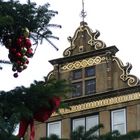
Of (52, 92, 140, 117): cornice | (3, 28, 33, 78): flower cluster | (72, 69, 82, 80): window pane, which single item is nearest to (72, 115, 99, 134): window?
(52, 92, 140, 117): cornice

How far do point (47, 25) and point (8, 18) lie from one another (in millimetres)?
1011

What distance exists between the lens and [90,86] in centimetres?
2884

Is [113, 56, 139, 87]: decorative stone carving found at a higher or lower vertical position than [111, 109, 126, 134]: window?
higher

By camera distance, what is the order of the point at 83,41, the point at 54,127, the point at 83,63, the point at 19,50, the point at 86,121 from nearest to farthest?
the point at 19,50 → the point at 86,121 → the point at 54,127 → the point at 83,63 → the point at 83,41

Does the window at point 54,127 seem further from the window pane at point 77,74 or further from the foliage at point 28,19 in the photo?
the foliage at point 28,19

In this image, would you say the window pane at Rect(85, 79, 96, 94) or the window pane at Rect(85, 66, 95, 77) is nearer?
the window pane at Rect(85, 79, 96, 94)

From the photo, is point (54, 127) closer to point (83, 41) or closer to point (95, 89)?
point (95, 89)

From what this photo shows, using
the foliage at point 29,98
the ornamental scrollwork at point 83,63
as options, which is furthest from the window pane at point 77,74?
the foliage at point 29,98

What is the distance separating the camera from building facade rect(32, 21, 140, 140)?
27.7m

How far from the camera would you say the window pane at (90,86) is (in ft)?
94.5

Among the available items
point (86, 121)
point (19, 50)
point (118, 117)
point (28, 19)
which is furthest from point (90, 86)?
point (19, 50)

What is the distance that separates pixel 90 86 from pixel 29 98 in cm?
1908

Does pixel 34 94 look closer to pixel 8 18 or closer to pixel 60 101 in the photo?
pixel 60 101

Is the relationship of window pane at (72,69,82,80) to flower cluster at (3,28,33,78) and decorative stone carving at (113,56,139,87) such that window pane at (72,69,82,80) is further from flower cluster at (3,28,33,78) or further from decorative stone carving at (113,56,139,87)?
flower cluster at (3,28,33,78)
